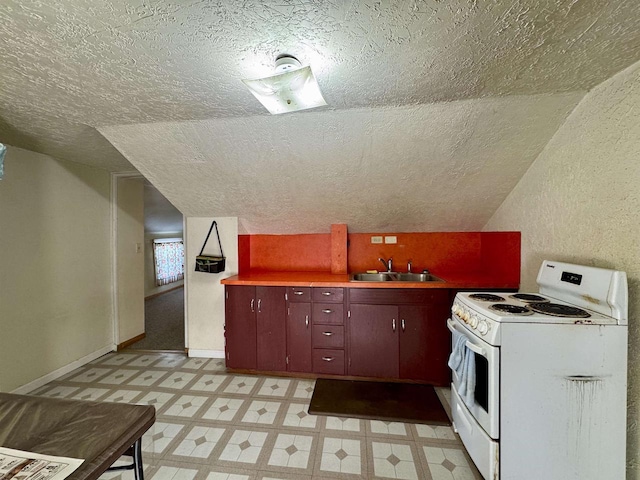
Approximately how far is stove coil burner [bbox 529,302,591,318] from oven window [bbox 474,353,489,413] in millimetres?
402

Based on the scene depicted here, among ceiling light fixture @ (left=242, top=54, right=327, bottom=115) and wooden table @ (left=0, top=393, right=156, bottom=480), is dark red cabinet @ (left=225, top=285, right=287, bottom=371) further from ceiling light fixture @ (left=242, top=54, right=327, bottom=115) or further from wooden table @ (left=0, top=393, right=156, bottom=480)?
ceiling light fixture @ (left=242, top=54, right=327, bottom=115)

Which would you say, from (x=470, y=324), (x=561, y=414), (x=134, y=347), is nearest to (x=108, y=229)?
(x=134, y=347)

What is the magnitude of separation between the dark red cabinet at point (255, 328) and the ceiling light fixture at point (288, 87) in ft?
5.64

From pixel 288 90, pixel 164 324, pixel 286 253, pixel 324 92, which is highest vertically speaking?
pixel 324 92

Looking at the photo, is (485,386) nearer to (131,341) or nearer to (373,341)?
(373,341)

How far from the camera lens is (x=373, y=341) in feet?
8.17

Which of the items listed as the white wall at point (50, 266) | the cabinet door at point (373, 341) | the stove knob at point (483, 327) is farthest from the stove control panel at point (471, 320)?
the white wall at point (50, 266)

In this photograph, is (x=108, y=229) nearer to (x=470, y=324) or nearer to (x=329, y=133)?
(x=329, y=133)

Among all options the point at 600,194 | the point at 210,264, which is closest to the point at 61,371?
the point at 210,264

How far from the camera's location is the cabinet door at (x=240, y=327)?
267cm

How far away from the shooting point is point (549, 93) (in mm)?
1605

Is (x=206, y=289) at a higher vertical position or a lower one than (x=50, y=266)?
lower

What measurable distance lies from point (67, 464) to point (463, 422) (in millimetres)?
1899

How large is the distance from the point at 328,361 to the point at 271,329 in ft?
2.06
